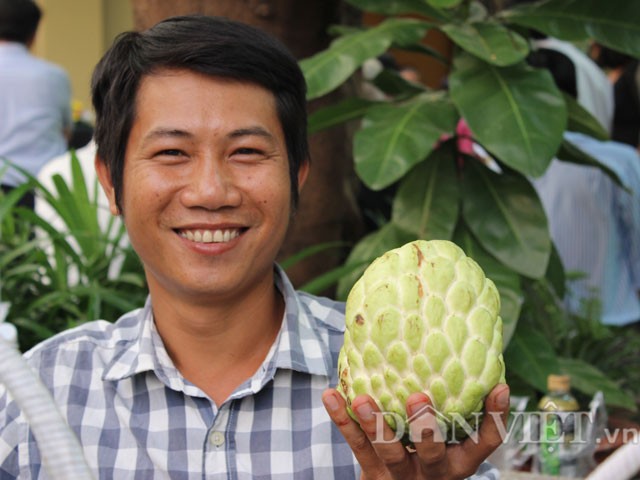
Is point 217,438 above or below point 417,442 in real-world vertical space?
below

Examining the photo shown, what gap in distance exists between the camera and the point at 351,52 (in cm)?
331

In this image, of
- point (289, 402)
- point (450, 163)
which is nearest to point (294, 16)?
point (450, 163)

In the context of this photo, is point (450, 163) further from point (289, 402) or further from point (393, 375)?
point (393, 375)

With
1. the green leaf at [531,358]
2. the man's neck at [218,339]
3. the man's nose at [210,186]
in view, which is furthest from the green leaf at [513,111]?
the man's nose at [210,186]

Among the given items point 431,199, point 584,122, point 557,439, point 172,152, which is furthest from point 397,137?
point 172,152

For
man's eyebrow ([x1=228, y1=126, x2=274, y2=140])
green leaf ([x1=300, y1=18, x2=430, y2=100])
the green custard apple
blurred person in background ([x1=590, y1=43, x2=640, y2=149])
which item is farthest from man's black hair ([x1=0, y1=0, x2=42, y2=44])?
the green custard apple

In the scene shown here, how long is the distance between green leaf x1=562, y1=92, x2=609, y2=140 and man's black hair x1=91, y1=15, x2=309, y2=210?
5.54ft

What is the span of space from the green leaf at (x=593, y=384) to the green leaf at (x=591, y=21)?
1.12m

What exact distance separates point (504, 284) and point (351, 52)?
2.84 feet

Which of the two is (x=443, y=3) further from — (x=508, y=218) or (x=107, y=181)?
(x=107, y=181)

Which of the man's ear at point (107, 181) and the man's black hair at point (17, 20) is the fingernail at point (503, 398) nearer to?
the man's ear at point (107, 181)

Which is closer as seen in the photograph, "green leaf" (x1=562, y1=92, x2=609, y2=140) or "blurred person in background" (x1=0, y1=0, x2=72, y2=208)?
"green leaf" (x1=562, y1=92, x2=609, y2=140)

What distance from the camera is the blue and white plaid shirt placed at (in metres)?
1.94

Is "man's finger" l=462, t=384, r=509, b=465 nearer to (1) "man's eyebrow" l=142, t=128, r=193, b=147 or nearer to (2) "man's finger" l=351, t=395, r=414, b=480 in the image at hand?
(2) "man's finger" l=351, t=395, r=414, b=480
